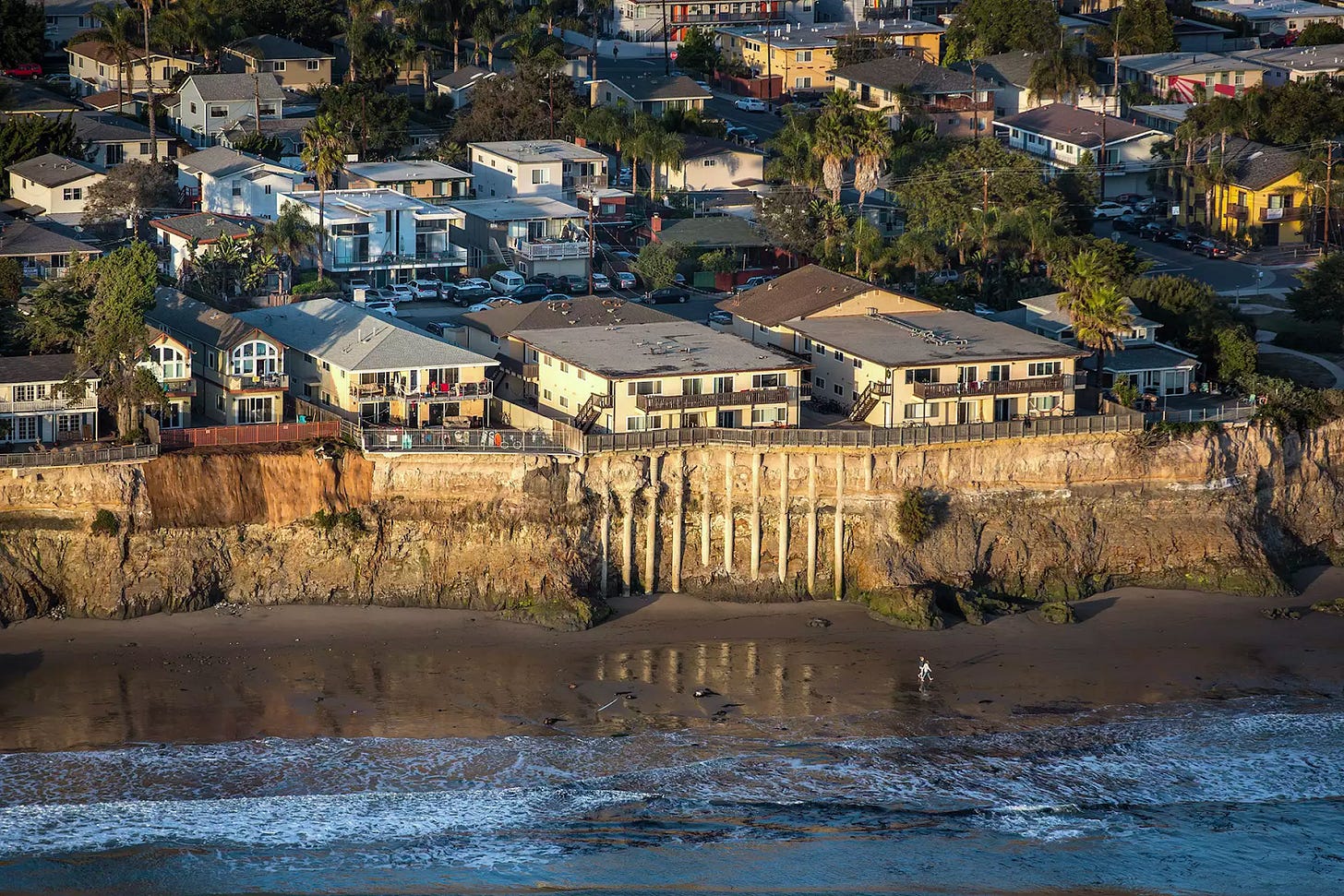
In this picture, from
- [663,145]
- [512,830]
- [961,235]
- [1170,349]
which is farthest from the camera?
[663,145]

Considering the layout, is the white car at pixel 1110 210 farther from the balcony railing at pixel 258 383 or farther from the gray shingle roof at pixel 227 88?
the balcony railing at pixel 258 383

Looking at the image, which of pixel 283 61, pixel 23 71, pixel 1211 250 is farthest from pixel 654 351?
pixel 23 71

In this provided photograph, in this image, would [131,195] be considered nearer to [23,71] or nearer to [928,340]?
[23,71]

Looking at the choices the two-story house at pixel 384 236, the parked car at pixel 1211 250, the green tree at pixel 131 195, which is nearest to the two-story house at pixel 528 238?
the two-story house at pixel 384 236

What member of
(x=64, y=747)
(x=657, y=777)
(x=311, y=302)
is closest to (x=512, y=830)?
(x=657, y=777)

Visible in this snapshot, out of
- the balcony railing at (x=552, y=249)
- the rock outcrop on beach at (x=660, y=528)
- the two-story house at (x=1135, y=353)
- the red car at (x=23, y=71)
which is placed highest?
the red car at (x=23, y=71)

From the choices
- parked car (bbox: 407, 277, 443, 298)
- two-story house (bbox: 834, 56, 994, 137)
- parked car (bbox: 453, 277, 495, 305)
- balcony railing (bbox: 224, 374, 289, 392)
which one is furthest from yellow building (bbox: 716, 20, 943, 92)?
balcony railing (bbox: 224, 374, 289, 392)

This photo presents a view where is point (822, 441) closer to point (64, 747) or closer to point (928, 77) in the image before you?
point (64, 747)
